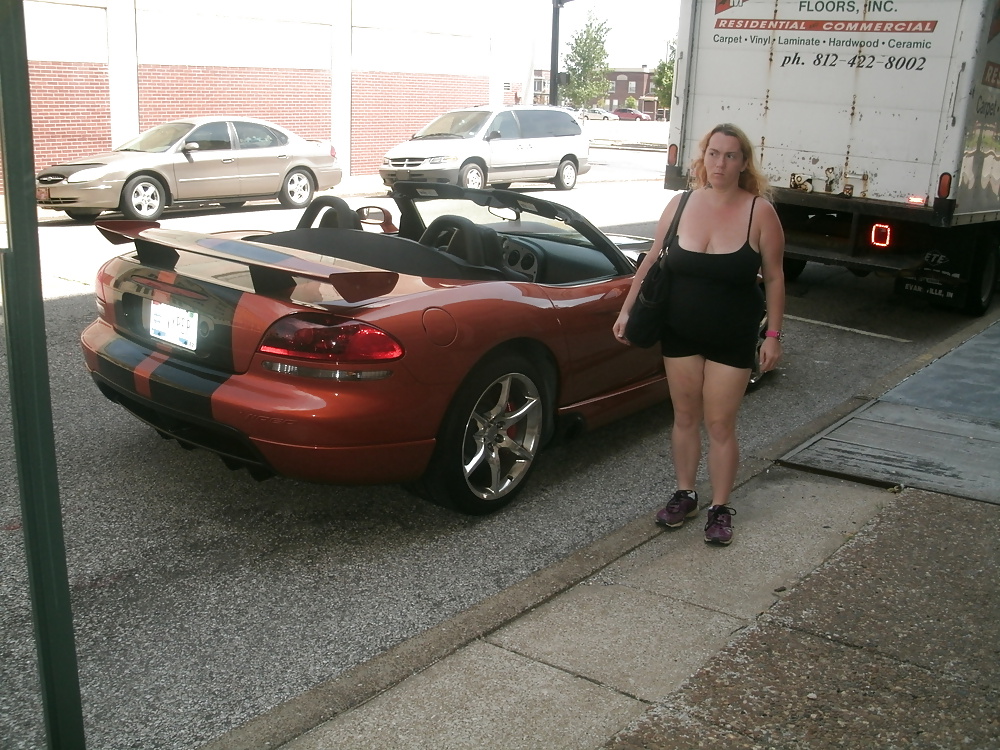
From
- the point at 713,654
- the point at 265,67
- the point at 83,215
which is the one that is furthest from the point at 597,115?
the point at 713,654

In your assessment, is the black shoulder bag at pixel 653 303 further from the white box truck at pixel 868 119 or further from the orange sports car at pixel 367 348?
the white box truck at pixel 868 119

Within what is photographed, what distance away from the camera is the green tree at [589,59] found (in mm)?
77875

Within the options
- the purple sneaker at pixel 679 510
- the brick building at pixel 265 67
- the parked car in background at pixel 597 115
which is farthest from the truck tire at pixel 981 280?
the parked car in background at pixel 597 115

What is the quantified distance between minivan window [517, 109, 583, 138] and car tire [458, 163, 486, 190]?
1492 millimetres

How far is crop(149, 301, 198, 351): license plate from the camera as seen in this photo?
4273 mm

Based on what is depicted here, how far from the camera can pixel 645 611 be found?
12.3 ft

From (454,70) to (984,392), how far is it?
22751 millimetres

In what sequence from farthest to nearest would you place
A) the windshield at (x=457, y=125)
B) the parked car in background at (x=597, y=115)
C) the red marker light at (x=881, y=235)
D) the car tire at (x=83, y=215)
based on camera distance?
the parked car in background at (x=597, y=115)
the windshield at (x=457, y=125)
the car tire at (x=83, y=215)
the red marker light at (x=881, y=235)

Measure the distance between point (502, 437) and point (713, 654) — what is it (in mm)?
1537

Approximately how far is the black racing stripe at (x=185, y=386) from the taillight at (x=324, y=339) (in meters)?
0.31

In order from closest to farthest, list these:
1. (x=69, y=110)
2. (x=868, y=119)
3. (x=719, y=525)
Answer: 1. (x=719, y=525)
2. (x=868, y=119)
3. (x=69, y=110)

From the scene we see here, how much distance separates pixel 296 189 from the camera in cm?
1742

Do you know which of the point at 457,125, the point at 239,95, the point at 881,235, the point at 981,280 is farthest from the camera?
the point at 239,95

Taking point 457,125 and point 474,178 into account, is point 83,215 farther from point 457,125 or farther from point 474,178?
point 457,125
